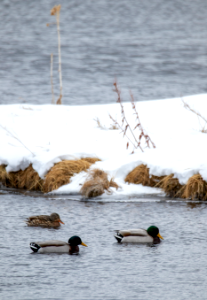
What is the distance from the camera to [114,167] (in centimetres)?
1146

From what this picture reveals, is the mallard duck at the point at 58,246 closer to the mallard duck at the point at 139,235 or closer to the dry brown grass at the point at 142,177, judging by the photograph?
the mallard duck at the point at 139,235

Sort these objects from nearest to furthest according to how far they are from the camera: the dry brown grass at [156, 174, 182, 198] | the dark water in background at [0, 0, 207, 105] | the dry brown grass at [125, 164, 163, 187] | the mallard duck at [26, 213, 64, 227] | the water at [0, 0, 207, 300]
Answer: the water at [0, 0, 207, 300], the mallard duck at [26, 213, 64, 227], the dry brown grass at [156, 174, 182, 198], the dry brown grass at [125, 164, 163, 187], the dark water in background at [0, 0, 207, 105]

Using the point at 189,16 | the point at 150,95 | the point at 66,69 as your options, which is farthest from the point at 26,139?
the point at 189,16

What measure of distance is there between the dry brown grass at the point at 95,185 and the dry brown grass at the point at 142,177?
0.40 metres

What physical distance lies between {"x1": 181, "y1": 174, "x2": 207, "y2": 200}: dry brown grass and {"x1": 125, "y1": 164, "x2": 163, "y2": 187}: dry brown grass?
782 millimetres

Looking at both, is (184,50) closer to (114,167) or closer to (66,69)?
(66,69)

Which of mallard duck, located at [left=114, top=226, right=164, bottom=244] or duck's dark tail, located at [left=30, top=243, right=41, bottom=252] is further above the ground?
mallard duck, located at [left=114, top=226, right=164, bottom=244]

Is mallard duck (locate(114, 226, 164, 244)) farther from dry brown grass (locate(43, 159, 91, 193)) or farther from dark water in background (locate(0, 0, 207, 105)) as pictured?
dark water in background (locate(0, 0, 207, 105))

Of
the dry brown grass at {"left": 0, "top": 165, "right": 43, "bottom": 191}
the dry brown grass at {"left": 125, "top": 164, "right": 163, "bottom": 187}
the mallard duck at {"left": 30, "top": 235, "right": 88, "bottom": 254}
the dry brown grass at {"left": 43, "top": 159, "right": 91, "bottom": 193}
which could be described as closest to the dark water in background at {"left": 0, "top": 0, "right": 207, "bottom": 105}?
the dry brown grass at {"left": 0, "top": 165, "right": 43, "bottom": 191}

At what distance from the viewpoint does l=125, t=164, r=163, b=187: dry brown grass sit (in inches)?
437

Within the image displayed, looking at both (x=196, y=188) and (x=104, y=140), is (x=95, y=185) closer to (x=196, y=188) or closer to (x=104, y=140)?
(x=196, y=188)

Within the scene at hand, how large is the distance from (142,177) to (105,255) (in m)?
3.58

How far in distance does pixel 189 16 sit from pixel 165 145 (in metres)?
48.4

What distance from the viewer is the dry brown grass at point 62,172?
1116cm
